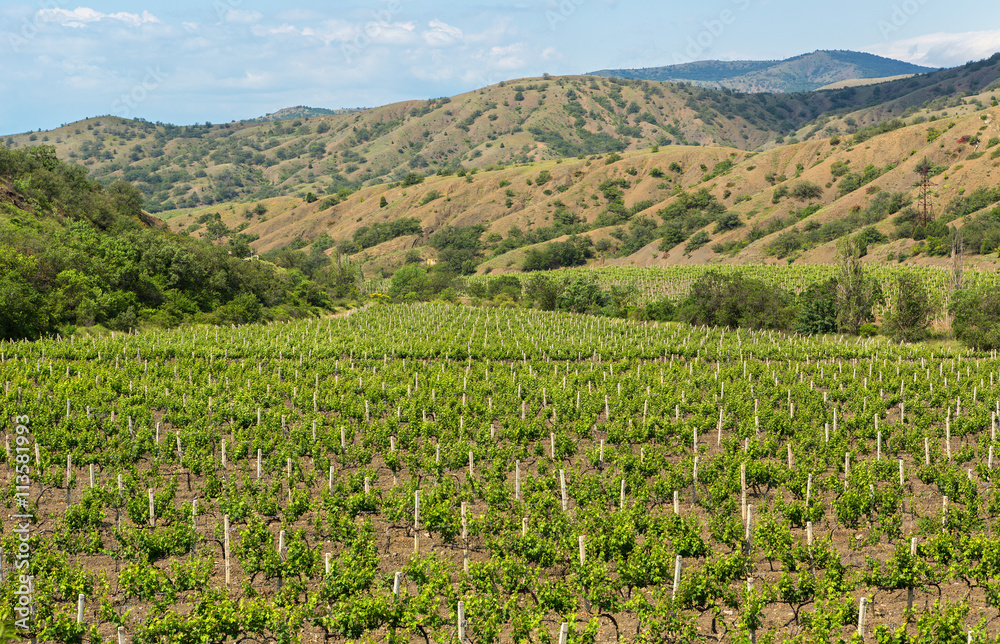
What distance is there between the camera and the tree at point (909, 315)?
162 ft

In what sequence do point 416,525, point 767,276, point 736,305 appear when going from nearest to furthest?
point 416,525
point 736,305
point 767,276

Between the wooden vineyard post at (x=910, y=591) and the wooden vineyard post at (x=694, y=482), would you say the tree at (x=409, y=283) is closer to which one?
the wooden vineyard post at (x=694, y=482)

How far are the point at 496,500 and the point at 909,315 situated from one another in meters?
44.6

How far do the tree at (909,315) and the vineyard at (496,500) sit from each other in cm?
1639

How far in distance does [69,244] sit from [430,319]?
2904 cm

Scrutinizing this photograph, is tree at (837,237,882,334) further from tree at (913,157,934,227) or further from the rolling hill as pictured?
tree at (913,157,934,227)

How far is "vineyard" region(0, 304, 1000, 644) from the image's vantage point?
1199 centimetres

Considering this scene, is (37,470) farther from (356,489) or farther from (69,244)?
(69,244)

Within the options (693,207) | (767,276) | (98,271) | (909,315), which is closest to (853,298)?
(909,315)

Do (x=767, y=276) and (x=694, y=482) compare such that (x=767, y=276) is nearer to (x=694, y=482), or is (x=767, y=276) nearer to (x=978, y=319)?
(x=978, y=319)

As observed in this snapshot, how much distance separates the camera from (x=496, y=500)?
17031mm

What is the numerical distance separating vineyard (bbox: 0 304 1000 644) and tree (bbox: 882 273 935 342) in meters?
16.4

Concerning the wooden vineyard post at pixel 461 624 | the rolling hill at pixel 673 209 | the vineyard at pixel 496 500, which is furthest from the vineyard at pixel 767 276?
the wooden vineyard post at pixel 461 624

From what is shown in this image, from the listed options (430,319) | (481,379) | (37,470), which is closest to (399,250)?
(430,319)
